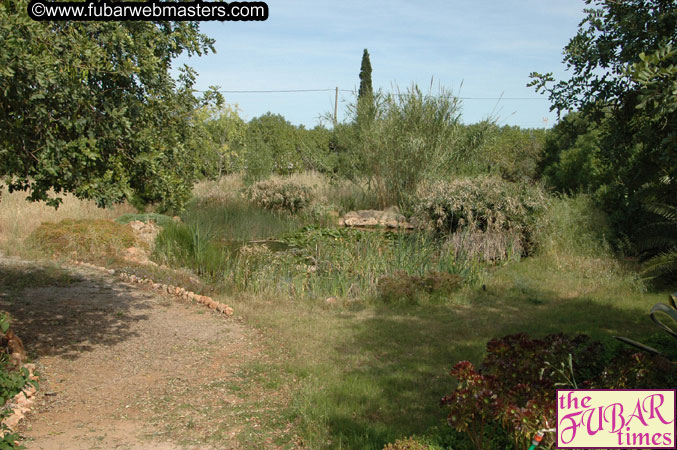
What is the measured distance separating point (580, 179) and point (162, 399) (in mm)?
12578

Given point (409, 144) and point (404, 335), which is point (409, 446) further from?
point (409, 144)

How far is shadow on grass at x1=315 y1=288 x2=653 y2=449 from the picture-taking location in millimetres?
4109

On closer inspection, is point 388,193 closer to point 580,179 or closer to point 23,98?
point 580,179

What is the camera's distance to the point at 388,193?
609 inches

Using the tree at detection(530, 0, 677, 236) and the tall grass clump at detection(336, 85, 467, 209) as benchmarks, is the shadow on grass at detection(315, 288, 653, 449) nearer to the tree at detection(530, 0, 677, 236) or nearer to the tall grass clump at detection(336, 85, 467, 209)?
the tree at detection(530, 0, 677, 236)

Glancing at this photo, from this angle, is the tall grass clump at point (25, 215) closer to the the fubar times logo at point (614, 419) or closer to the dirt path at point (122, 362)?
the dirt path at point (122, 362)

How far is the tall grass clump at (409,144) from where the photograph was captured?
14539 mm

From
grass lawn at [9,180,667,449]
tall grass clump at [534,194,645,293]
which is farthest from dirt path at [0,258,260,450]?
tall grass clump at [534,194,645,293]

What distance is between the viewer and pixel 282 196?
15789mm

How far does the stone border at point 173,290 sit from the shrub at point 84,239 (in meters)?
0.72

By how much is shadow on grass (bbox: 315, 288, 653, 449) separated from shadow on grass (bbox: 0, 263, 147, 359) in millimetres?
2724

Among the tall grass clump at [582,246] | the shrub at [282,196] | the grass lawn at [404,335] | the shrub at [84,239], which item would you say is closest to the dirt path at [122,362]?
the grass lawn at [404,335]

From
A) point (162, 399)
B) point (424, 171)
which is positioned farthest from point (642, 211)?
point (162, 399)

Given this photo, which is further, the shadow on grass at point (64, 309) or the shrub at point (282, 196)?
the shrub at point (282, 196)
